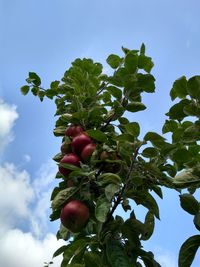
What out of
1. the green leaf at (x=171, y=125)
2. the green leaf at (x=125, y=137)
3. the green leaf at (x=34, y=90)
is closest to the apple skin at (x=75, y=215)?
the green leaf at (x=125, y=137)

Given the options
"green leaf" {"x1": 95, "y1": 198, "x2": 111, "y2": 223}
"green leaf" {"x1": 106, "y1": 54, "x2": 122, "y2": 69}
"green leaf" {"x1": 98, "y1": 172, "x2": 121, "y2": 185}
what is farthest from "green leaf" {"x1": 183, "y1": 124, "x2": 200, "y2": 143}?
"green leaf" {"x1": 106, "y1": 54, "x2": 122, "y2": 69}

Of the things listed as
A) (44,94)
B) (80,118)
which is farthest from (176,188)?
(44,94)

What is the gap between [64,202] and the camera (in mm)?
2387

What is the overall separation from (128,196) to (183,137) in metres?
0.44

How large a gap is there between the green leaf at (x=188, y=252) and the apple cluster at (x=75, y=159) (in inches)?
22.0

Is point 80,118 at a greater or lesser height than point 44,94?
lesser

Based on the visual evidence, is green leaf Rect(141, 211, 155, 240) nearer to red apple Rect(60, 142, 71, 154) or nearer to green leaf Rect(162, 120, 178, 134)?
green leaf Rect(162, 120, 178, 134)

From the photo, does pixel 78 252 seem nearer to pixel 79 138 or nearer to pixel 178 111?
pixel 79 138

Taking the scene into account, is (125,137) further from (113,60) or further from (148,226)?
(113,60)

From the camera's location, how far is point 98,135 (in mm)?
2418

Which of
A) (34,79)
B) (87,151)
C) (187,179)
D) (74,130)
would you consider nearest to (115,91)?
(74,130)

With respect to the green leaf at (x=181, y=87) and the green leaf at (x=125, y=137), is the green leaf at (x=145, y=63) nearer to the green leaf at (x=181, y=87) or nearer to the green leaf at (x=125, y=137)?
the green leaf at (x=181, y=87)

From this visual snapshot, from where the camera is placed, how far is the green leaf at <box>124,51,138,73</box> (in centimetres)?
256

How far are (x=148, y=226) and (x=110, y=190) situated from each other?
0.38 meters
